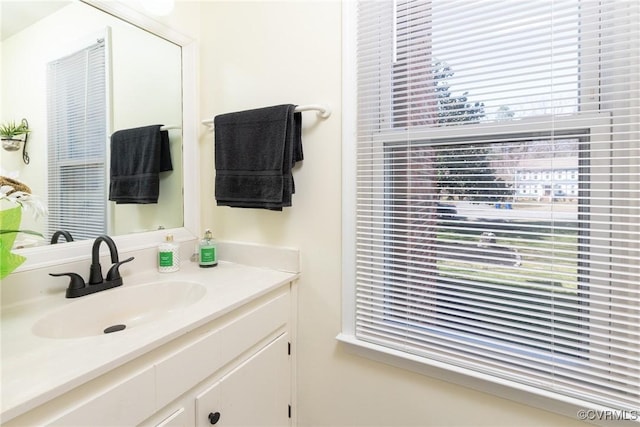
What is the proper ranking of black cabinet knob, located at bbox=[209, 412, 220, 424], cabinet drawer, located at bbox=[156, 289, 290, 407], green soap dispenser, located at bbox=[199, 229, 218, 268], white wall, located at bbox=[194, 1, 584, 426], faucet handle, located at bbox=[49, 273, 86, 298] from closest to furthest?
1. cabinet drawer, located at bbox=[156, 289, 290, 407]
2. black cabinet knob, located at bbox=[209, 412, 220, 424]
3. faucet handle, located at bbox=[49, 273, 86, 298]
4. white wall, located at bbox=[194, 1, 584, 426]
5. green soap dispenser, located at bbox=[199, 229, 218, 268]

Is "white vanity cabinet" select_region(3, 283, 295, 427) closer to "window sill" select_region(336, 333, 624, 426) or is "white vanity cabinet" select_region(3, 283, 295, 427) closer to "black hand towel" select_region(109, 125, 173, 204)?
"window sill" select_region(336, 333, 624, 426)

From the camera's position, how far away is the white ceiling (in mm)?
927

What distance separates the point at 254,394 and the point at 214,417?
186 mm

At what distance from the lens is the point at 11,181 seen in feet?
2.74

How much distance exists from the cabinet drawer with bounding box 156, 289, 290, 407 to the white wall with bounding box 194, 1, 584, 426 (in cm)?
20

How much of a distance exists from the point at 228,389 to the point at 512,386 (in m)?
0.86

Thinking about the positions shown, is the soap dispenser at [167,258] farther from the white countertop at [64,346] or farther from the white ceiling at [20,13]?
the white ceiling at [20,13]

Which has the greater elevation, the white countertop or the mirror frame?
the mirror frame

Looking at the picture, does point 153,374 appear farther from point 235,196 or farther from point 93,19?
point 93,19

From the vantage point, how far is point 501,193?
2.97ft

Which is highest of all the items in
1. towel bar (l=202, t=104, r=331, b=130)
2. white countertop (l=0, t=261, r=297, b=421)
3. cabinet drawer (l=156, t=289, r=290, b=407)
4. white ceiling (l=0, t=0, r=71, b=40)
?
white ceiling (l=0, t=0, r=71, b=40)

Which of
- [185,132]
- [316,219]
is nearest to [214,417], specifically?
[316,219]

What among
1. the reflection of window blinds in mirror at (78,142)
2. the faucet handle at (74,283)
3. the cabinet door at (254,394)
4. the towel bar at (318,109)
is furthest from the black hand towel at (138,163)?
the cabinet door at (254,394)

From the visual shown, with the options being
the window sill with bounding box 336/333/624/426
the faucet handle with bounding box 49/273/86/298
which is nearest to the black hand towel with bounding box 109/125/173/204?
the faucet handle with bounding box 49/273/86/298
